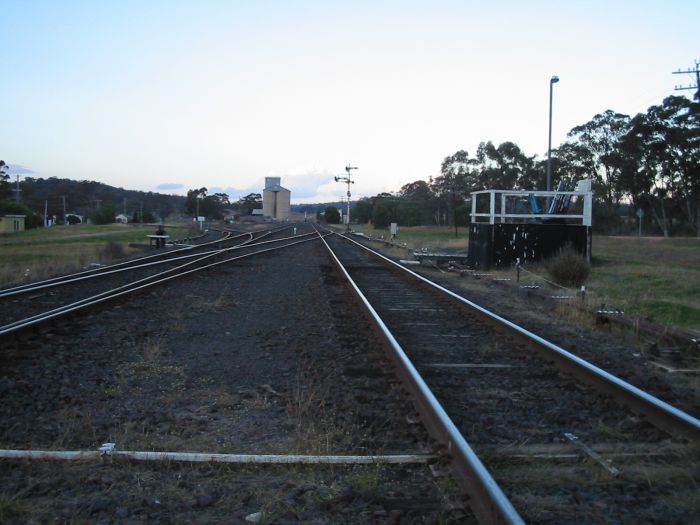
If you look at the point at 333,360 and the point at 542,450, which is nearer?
the point at 542,450

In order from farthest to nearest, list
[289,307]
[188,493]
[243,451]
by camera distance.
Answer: [289,307]
[243,451]
[188,493]

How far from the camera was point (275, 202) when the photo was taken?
170875 mm

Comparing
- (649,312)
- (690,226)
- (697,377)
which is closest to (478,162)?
(690,226)

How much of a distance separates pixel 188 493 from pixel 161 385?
8.78 feet

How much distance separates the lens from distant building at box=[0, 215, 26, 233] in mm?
76000

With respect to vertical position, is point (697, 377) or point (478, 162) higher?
point (478, 162)

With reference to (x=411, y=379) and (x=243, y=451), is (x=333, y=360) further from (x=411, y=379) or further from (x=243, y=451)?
(x=243, y=451)

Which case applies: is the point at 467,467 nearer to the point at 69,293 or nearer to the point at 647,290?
the point at 69,293

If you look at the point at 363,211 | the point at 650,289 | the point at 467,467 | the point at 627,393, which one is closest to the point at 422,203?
the point at 363,211

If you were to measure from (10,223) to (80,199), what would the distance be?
80.6 metres

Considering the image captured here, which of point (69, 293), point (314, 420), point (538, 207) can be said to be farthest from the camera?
point (538, 207)

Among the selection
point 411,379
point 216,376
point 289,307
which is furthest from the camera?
point 289,307

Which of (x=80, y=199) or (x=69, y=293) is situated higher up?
(x=80, y=199)

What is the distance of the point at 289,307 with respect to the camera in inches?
473
